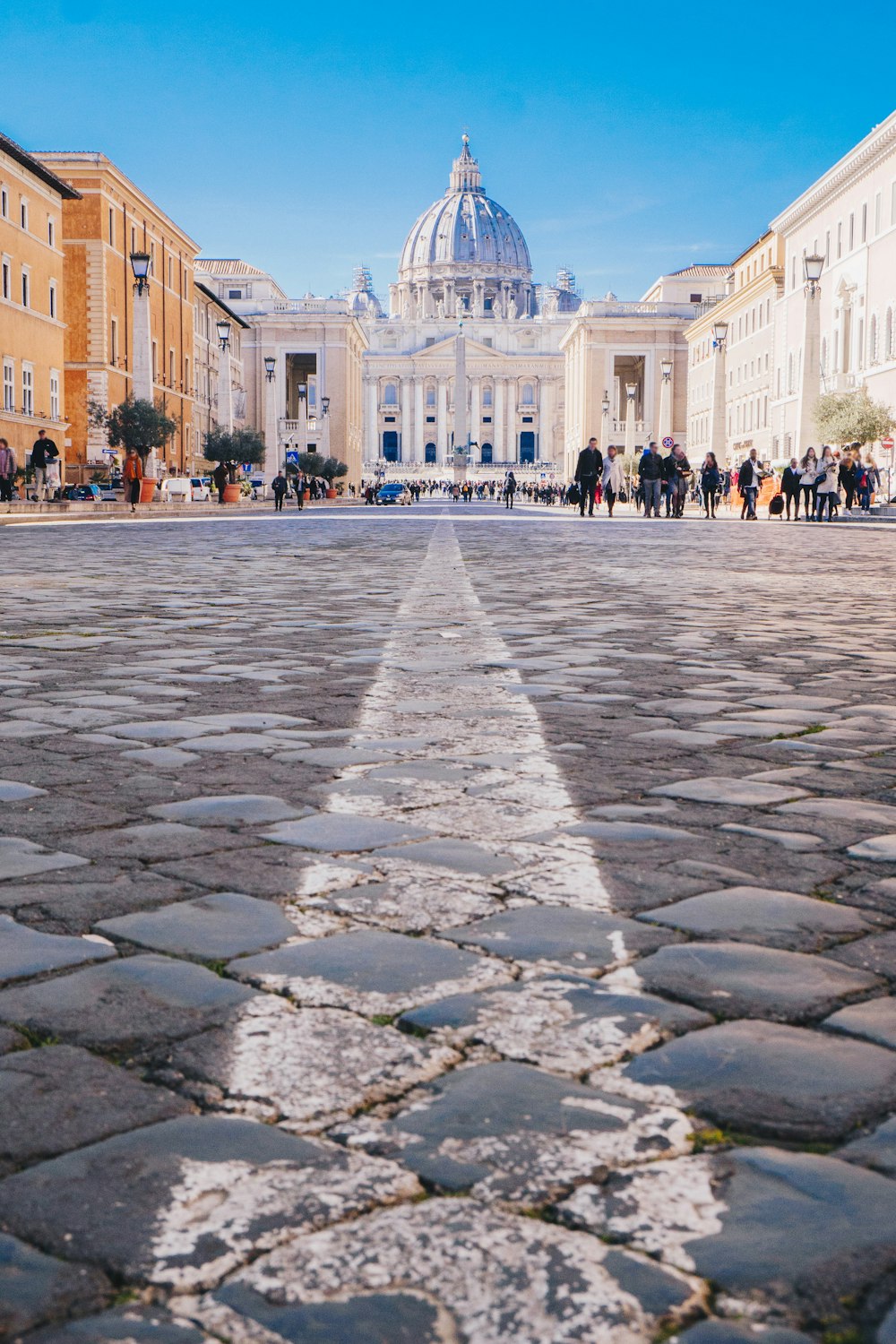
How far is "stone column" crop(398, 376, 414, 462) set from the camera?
180000 millimetres

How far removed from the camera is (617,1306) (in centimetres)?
157

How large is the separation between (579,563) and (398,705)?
11.3 meters

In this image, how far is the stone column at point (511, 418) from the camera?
177 meters

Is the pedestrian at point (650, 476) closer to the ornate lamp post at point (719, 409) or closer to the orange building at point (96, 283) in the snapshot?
the orange building at point (96, 283)

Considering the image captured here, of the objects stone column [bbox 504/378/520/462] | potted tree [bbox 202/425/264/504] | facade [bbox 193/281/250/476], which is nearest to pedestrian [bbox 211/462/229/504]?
potted tree [bbox 202/425/264/504]

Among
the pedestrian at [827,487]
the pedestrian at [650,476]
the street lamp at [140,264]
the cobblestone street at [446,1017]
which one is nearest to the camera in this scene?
the cobblestone street at [446,1017]

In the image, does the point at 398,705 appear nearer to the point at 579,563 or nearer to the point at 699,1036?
the point at 699,1036

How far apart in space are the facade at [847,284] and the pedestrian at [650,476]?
30.5 feet

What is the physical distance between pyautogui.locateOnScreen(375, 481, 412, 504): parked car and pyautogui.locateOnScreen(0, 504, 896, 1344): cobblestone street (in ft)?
277

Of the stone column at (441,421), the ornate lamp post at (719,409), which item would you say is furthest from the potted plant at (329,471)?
the stone column at (441,421)

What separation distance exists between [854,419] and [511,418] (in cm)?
12888

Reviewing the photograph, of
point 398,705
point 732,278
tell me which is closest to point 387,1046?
point 398,705

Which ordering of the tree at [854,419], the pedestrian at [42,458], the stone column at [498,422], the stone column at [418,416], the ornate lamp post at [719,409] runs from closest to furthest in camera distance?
1. the pedestrian at [42,458]
2. the tree at [854,419]
3. the ornate lamp post at [719,409]
4. the stone column at [498,422]
5. the stone column at [418,416]

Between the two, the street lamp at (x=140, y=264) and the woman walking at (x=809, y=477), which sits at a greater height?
the street lamp at (x=140, y=264)
